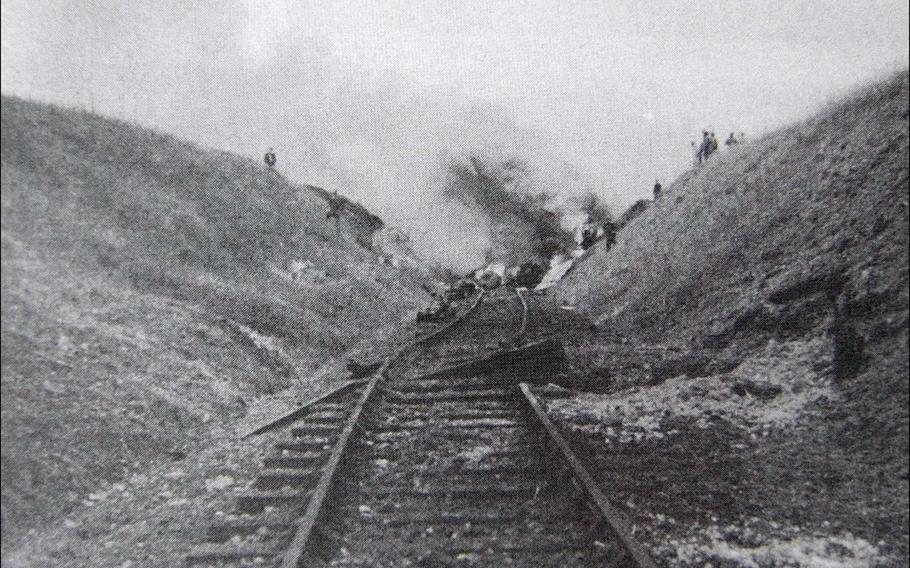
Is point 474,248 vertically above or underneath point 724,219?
above

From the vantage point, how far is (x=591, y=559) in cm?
380

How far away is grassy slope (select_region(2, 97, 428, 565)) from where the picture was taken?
19.1ft

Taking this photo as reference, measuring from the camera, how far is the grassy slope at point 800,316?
4.81 m

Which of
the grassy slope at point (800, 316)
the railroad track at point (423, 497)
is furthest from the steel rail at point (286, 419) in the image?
the grassy slope at point (800, 316)

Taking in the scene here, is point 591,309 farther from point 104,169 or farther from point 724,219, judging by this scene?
point 104,169

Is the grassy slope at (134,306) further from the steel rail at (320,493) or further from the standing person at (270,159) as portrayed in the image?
the standing person at (270,159)

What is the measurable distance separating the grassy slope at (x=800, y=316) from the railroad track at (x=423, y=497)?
803 millimetres

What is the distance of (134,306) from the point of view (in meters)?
9.12

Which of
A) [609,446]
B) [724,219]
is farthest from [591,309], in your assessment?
[609,446]

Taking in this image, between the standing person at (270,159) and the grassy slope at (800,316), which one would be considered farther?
the standing person at (270,159)

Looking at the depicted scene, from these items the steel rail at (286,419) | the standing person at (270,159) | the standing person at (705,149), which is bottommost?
the steel rail at (286,419)

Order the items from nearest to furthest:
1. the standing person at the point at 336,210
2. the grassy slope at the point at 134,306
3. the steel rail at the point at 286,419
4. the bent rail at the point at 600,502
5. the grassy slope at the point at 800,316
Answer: the bent rail at the point at 600,502
the grassy slope at the point at 800,316
the grassy slope at the point at 134,306
the steel rail at the point at 286,419
the standing person at the point at 336,210

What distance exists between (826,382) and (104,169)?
1368 cm

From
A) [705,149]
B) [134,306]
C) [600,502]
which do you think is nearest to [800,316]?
[600,502]
